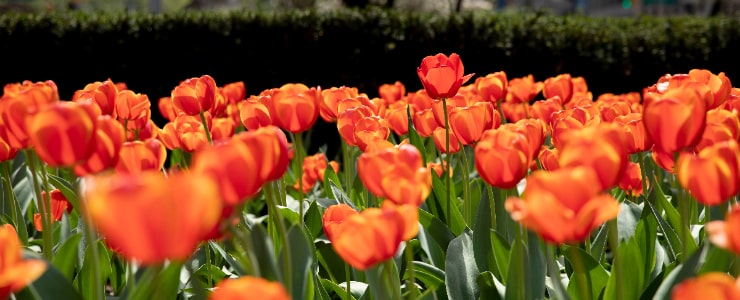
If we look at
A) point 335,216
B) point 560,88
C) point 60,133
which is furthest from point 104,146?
point 560,88

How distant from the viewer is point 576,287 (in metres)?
1.56

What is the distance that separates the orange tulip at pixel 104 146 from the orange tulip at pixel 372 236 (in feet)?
1.24

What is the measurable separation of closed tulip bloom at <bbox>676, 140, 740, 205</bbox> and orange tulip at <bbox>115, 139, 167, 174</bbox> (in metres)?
0.83

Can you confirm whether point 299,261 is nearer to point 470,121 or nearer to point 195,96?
point 470,121

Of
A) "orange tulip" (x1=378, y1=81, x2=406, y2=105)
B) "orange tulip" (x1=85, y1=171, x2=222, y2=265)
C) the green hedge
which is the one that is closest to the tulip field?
"orange tulip" (x1=85, y1=171, x2=222, y2=265)

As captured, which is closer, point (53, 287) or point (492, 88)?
point (53, 287)

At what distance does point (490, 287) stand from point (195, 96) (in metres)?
0.93

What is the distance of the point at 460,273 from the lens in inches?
64.1

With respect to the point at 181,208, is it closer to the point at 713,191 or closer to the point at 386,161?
the point at 386,161

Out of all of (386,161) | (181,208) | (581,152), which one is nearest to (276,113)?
(386,161)

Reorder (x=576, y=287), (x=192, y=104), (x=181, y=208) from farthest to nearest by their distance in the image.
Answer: (x=192, y=104) → (x=576, y=287) → (x=181, y=208)

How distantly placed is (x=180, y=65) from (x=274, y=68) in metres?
0.75

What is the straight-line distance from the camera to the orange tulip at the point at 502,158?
1261 millimetres

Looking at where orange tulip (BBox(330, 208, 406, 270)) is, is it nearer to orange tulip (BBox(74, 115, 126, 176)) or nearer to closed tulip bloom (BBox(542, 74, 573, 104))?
orange tulip (BBox(74, 115, 126, 176))
